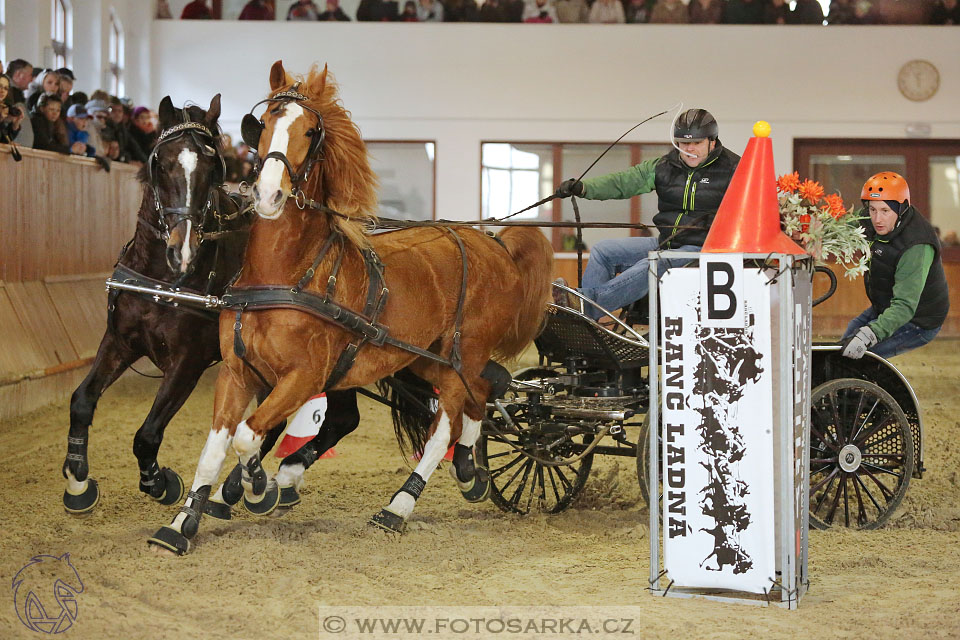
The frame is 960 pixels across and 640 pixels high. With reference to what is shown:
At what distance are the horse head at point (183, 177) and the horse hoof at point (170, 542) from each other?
107cm

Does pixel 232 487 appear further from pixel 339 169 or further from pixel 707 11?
pixel 707 11

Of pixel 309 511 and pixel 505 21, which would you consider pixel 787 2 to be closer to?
pixel 505 21

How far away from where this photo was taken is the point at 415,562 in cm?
435

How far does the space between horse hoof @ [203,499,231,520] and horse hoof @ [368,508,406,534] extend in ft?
2.17

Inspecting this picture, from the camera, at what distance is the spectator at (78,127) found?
959cm

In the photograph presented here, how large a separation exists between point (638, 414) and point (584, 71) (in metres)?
10.5

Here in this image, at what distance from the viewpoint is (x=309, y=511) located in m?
5.29

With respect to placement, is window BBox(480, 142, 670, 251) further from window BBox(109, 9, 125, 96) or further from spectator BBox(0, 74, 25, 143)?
spectator BBox(0, 74, 25, 143)

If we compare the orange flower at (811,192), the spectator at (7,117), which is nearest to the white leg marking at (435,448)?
the orange flower at (811,192)

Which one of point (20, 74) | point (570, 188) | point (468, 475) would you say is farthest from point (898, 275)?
point (20, 74)

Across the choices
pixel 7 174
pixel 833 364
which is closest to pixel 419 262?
pixel 833 364

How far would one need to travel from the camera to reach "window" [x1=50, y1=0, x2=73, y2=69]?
39.4 ft

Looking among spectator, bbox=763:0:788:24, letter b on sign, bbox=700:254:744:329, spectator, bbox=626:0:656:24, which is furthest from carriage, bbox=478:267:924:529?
spectator, bbox=763:0:788:24

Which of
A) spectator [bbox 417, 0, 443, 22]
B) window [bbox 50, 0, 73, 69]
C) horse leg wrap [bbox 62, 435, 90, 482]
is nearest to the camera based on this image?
horse leg wrap [bbox 62, 435, 90, 482]
